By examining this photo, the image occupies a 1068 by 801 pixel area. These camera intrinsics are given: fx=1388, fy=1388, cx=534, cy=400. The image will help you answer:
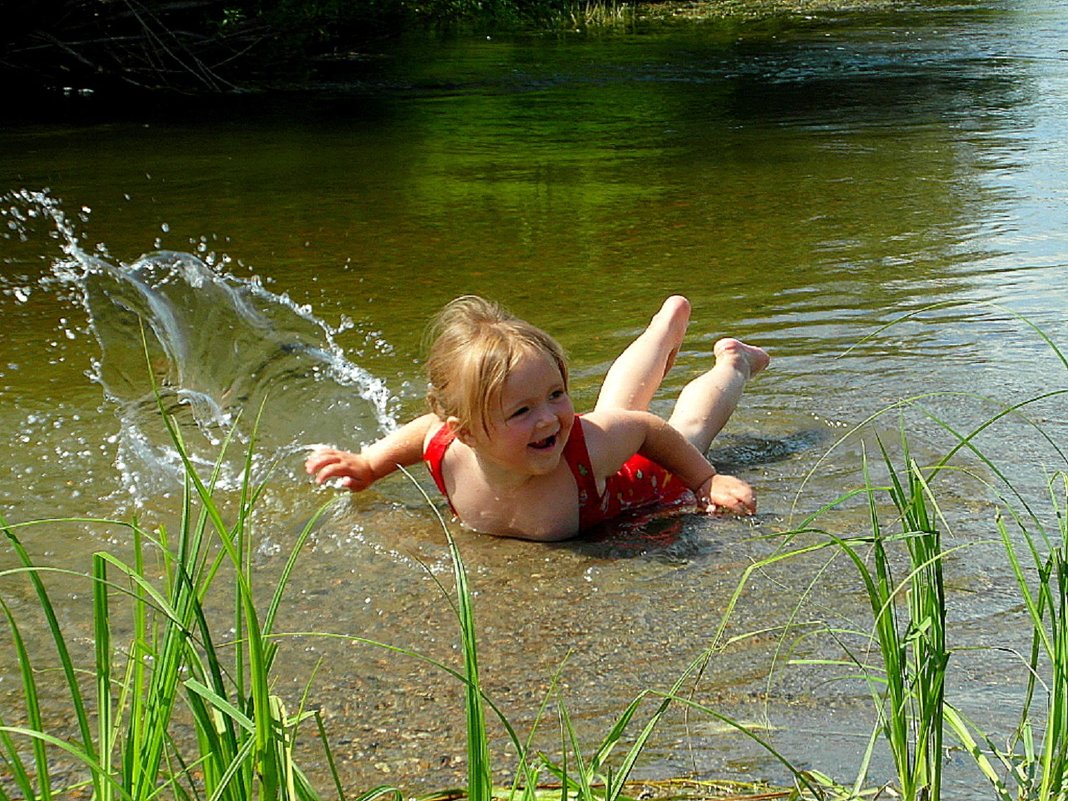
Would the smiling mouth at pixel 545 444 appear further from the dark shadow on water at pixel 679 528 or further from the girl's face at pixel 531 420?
the dark shadow on water at pixel 679 528

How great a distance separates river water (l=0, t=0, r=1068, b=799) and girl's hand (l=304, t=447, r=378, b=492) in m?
0.11

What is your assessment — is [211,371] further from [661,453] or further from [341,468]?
[661,453]

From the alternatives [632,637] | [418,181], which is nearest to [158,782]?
[632,637]

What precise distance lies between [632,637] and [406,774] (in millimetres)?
731

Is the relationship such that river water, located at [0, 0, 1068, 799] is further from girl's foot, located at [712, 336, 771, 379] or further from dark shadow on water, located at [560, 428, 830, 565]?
girl's foot, located at [712, 336, 771, 379]

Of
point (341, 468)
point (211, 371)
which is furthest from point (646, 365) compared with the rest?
point (211, 371)

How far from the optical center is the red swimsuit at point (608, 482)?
3.75 meters

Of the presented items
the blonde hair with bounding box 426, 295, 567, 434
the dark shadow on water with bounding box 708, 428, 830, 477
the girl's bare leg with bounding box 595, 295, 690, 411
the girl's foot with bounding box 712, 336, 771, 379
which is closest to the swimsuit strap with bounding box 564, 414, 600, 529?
the blonde hair with bounding box 426, 295, 567, 434

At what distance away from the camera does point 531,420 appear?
11.7ft

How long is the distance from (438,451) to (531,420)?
0.43 m

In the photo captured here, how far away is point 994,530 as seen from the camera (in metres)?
3.46

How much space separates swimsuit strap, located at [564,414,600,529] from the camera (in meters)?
3.74

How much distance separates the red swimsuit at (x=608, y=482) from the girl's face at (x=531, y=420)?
0.10 m

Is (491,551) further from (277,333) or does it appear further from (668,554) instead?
(277,333)
